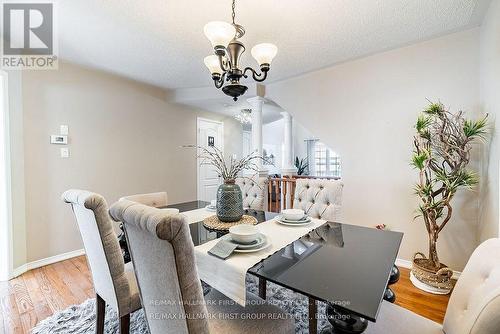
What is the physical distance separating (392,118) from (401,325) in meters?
2.16

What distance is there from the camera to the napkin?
1031 mm

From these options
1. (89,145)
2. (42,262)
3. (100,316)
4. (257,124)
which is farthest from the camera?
(257,124)

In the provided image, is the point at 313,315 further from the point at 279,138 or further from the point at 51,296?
the point at 279,138

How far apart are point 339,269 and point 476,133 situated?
6.12ft

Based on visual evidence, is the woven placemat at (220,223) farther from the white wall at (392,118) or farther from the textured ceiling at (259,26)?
the white wall at (392,118)

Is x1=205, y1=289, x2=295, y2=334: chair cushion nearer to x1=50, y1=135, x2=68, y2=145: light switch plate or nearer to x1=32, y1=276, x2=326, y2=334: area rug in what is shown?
x1=32, y1=276, x2=326, y2=334: area rug

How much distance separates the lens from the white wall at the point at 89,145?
249cm

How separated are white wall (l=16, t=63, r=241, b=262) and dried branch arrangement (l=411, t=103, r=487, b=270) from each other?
354cm

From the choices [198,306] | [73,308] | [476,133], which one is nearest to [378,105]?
[476,133]

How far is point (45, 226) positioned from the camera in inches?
102

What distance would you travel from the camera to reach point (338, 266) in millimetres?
977

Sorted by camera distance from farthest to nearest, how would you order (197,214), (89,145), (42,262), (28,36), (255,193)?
(89,145)
(42,262)
(255,193)
(28,36)
(197,214)

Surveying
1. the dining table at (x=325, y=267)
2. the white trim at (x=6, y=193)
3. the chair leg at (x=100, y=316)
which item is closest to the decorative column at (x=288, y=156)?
the dining table at (x=325, y=267)

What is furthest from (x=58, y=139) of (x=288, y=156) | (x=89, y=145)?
(x=288, y=156)
